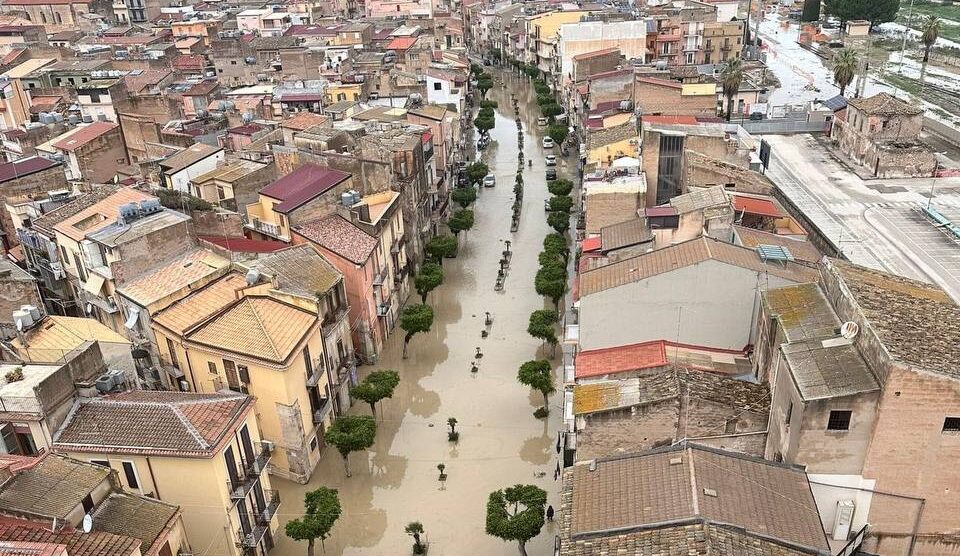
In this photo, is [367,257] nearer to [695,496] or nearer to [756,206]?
[756,206]

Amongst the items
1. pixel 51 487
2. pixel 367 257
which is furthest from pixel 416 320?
pixel 51 487

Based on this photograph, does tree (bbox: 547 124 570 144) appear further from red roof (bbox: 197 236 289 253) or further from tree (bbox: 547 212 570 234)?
red roof (bbox: 197 236 289 253)

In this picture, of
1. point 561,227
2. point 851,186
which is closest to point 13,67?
point 561,227

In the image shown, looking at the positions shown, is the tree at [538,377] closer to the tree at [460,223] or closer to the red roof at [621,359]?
the red roof at [621,359]

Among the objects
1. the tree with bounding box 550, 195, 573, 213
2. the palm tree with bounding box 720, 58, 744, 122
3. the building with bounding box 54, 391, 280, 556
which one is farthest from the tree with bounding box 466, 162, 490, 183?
the building with bounding box 54, 391, 280, 556

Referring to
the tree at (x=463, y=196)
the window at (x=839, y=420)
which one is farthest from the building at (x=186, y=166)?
the window at (x=839, y=420)

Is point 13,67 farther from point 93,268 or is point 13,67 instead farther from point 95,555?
point 95,555
